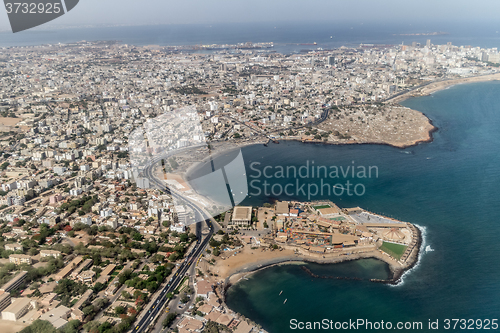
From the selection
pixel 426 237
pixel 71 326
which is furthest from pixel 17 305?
pixel 426 237

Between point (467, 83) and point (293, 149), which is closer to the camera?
point (293, 149)

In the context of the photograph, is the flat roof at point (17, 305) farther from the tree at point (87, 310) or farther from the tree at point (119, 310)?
the tree at point (119, 310)

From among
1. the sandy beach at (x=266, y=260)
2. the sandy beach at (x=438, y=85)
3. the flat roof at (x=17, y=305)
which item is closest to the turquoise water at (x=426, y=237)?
the sandy beach at (x=266, y=260)

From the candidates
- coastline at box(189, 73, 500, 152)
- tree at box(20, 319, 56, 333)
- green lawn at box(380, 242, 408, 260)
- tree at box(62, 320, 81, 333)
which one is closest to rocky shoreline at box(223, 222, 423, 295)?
green lawn at box(380, 242, 408, 260)

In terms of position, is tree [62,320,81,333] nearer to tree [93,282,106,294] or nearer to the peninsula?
tree [93,282,106,294]

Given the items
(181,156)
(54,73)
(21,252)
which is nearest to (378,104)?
(181,156)

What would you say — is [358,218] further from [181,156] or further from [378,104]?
[378,104]
